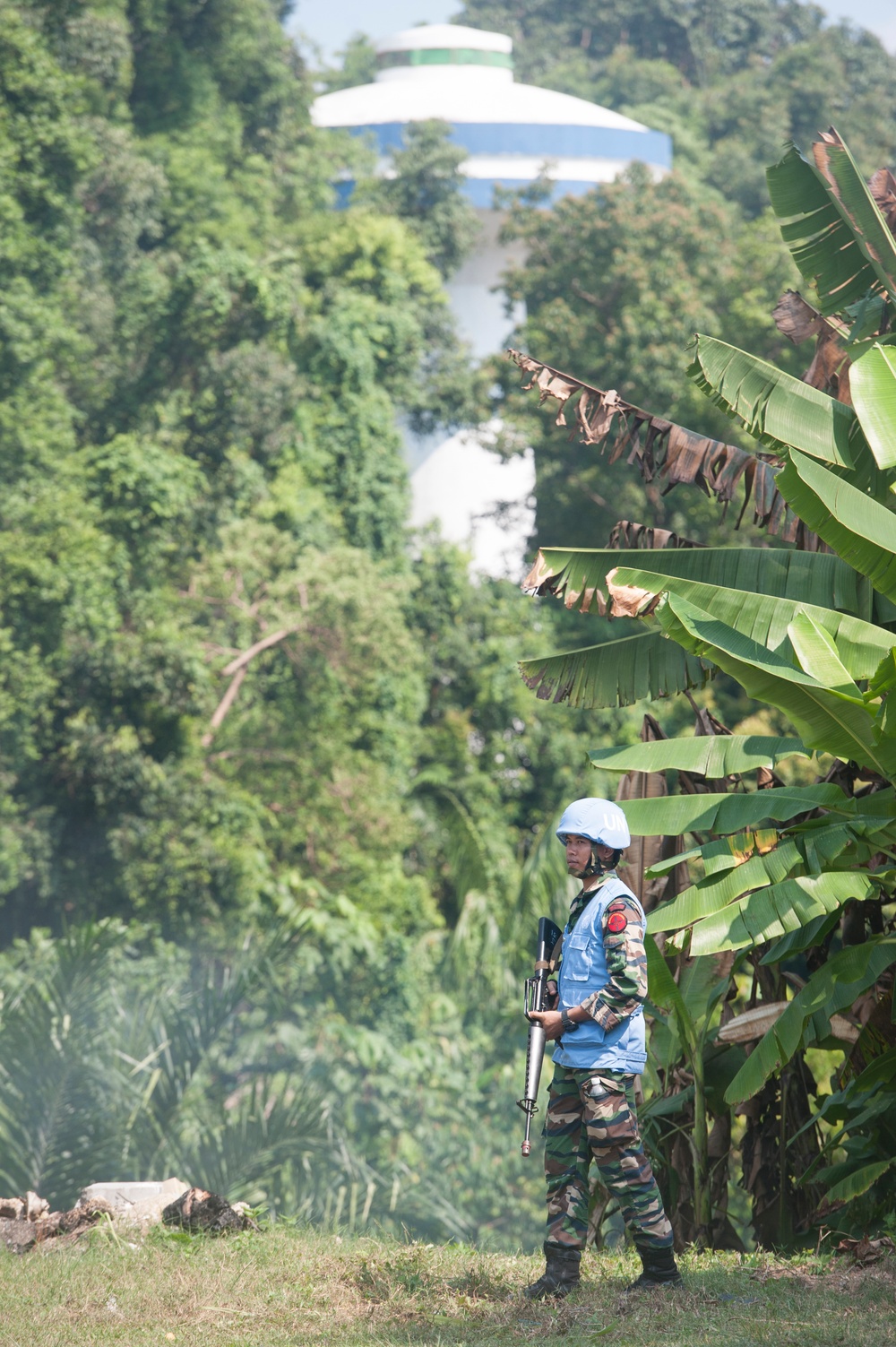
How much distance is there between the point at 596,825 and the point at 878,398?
219 cm

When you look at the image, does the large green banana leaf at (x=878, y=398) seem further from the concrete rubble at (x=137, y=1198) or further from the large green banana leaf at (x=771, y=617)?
the concrete rubble at (x=137, y=1198)

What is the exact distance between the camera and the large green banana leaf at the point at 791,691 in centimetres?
512

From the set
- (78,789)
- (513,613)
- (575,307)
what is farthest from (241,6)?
(78,789)

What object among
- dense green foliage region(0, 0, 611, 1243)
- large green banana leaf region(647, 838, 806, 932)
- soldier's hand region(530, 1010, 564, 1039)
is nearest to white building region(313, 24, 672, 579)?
dense green foliage region(0, 0, 611, 1243)

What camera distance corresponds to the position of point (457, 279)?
28734 mm

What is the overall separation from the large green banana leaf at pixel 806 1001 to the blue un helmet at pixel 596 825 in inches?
56.9

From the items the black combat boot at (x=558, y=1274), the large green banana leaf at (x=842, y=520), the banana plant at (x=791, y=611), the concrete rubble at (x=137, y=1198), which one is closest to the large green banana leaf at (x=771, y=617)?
the banana plant at (x=791, y=611)

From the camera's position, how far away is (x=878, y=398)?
5574 millimetres

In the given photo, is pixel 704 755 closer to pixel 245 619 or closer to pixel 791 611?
pixel 791 611

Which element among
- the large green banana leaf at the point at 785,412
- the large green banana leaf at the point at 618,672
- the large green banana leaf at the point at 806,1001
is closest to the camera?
the large green banana leaf at the point at 806,1001

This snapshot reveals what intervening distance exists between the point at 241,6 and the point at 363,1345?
2543cm

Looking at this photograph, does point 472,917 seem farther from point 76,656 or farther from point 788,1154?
point 788,1154

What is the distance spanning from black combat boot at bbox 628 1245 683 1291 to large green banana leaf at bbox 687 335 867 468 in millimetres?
3411

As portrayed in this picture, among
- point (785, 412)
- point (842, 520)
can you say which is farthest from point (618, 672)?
point (842, 520)
